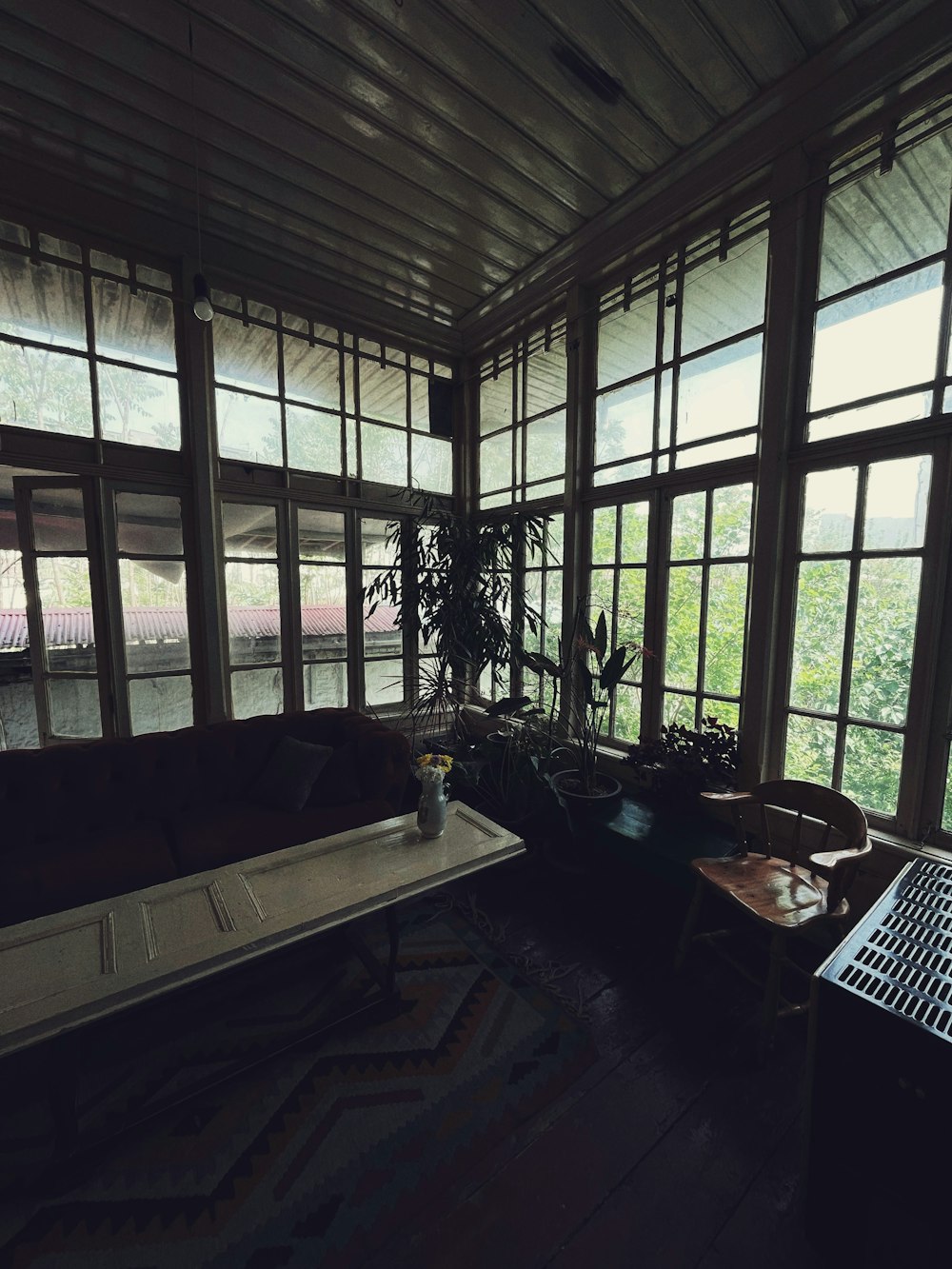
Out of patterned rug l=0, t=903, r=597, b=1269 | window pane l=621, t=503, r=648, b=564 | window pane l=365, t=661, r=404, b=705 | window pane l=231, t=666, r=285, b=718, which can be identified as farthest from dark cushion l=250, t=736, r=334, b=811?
window pane l=621, t=503, r=648, b=564

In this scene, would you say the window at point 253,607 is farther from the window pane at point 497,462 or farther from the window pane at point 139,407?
the window pane at point 497,462

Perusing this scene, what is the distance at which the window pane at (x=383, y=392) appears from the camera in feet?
13.2

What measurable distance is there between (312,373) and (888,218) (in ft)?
11.2

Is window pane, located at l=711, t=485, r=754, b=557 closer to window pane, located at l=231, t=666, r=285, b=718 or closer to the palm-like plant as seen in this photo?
the palm-like plant

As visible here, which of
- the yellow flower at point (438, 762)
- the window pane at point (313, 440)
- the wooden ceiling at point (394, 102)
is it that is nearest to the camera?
the wooden ceiling at point (394, 102)

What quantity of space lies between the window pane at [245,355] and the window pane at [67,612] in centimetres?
157

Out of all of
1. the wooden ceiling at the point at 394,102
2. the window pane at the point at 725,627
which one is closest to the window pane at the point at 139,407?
the wooden ceiling at the point at 394,102

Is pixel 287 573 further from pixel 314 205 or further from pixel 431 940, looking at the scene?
pixel 431 940

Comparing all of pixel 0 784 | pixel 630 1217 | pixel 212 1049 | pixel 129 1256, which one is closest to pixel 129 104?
pixel 0 784

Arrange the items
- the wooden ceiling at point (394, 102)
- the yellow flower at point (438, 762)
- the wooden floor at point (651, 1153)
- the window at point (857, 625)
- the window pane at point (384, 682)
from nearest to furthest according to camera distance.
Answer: the wooden floor at point (651, 1153) → the wooden ceiling at point (394, 102) → the window at point (857, 625) → the yellow flower at point (438, 762) → the window pane at point (384, 682)

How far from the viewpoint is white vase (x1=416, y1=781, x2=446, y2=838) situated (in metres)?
2.18

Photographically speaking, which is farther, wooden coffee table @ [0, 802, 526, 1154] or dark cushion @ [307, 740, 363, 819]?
dark cushion @ [307, 740, 363, 819]

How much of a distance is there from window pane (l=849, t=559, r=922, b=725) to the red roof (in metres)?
3.19

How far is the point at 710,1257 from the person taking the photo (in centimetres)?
126
